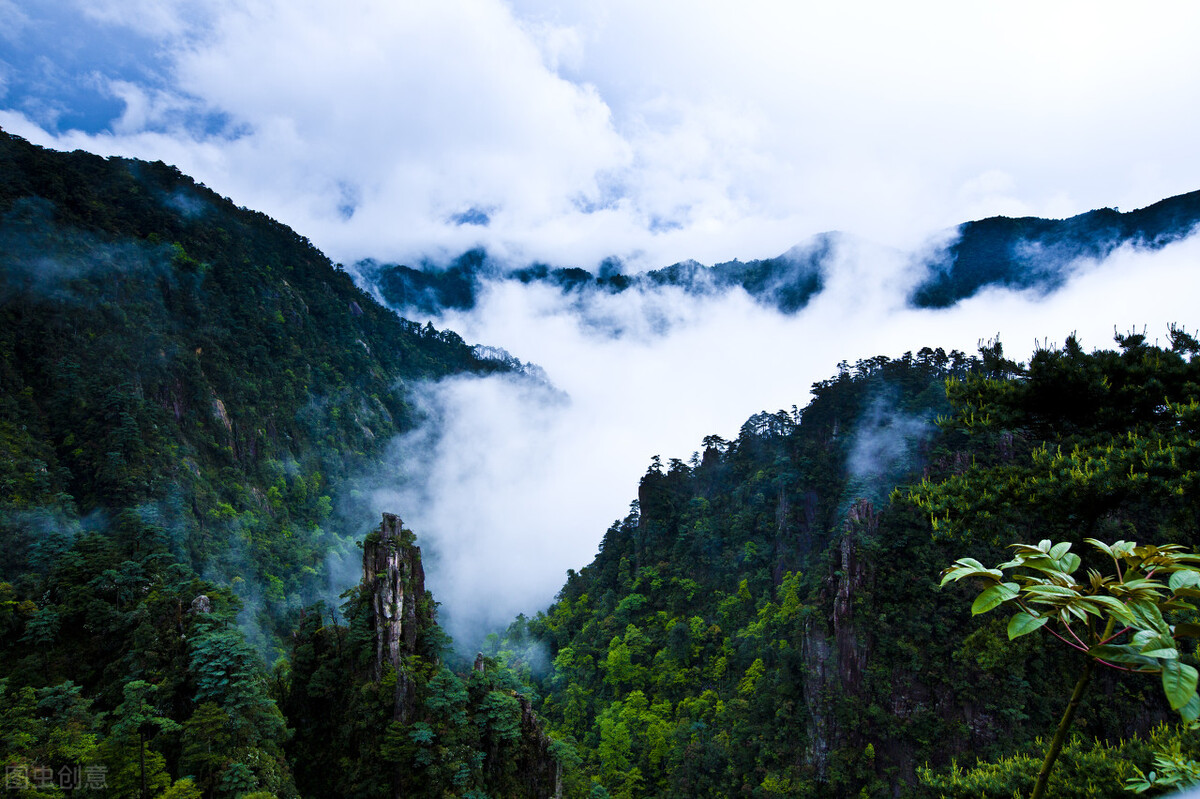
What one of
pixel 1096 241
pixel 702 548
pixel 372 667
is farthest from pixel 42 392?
pixel 1096 241

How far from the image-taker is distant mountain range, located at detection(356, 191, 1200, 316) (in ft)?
194

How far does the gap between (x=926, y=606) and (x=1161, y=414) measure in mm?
21165

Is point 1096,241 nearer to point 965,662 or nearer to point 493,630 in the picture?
point 965,662

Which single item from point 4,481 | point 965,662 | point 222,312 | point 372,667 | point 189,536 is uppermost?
point 222,312

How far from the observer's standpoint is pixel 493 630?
71938 millimetres

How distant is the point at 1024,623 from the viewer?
2.15 metres

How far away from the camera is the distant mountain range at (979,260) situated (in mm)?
59281

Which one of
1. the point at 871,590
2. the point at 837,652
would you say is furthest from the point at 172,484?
the point at 871,590

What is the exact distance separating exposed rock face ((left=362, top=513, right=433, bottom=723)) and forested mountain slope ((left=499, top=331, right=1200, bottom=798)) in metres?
14.8

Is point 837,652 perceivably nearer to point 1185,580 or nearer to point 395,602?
point 395,602

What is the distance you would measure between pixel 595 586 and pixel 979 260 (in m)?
69.9

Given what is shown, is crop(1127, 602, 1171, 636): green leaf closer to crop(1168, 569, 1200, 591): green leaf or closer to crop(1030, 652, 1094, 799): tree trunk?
crop(1168, 569, 1200, 591): green leaf

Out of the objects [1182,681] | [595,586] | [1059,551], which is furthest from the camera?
[595,586]

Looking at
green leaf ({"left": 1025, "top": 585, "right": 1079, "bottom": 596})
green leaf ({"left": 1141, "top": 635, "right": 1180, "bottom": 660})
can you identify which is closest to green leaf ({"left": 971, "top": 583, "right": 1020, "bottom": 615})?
green leaf ({"left": 1025, "top": 585, "right": 1079, "bottom": 596})
